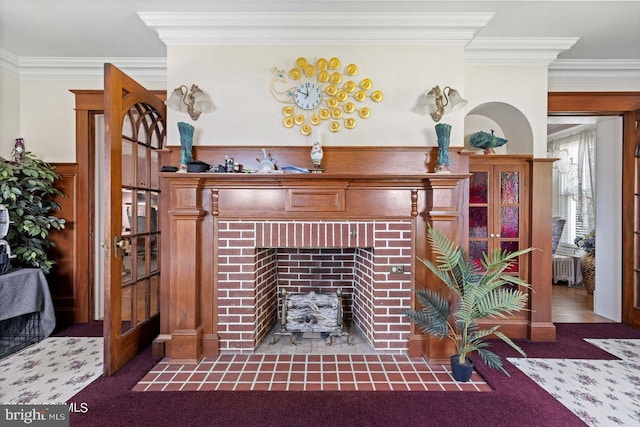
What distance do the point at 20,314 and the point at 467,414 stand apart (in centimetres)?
342

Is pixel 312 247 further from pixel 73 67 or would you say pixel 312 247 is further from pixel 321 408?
pixel 73 67

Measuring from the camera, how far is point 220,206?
97.9 inches

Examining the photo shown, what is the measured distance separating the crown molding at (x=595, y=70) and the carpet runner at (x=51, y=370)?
481 cm

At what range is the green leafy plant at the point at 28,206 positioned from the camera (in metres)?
2.68

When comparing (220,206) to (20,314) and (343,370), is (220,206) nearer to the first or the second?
(343,370)

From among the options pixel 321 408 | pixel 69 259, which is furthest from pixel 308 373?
pixel 69 259

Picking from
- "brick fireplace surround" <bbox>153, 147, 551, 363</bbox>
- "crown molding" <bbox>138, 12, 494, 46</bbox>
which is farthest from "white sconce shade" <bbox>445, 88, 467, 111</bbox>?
"crown molding" <bbox>138, 12, 494, 46</bbox>

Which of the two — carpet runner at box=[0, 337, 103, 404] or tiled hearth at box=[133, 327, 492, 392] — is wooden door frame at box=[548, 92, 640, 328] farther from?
carpet runner at box=[0, 337, 103, 404]

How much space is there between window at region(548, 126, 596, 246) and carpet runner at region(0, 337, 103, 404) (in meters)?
6.29

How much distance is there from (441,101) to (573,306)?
3.28 meters

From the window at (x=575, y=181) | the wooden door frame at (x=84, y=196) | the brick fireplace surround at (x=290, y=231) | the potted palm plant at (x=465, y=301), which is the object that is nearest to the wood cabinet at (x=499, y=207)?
the brick fireplace surround at (x=290, y=231)

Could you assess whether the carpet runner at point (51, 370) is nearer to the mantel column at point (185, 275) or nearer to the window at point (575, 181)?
the mantel column at point (185, 275)

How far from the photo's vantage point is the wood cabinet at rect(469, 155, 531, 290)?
294 centimetres

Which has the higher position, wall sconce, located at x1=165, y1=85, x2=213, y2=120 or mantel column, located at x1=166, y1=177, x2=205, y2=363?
wall sconce, located at x1=165, y1=85, x2=213, y2=120
